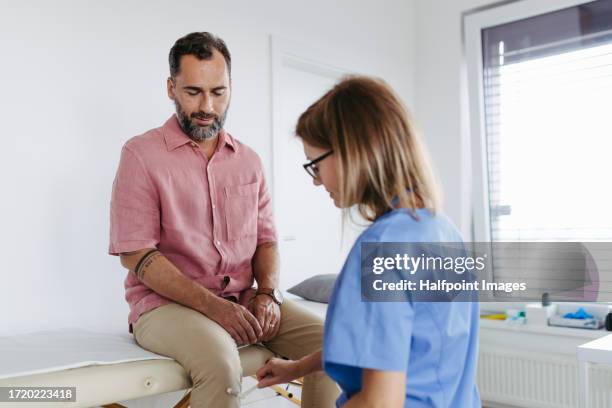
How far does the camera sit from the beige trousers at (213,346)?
155cm

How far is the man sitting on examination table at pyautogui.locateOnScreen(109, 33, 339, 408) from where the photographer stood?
1743 millimetres

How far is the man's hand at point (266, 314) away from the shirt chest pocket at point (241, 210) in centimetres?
23

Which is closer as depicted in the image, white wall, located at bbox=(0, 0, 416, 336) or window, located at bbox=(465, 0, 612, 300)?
white wall, located at bbox=(0, 0, 416, 336)

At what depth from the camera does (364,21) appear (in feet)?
11.9

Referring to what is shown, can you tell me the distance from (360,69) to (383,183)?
266 centimetres

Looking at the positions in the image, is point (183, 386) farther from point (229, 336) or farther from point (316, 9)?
point (316, 9)

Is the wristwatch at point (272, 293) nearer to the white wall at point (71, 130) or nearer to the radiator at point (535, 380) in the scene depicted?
the white wall at point (71, 130)

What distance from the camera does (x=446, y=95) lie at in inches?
151

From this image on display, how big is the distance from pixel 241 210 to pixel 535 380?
2028 millimetres

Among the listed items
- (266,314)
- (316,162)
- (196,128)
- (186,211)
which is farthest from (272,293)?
(316,162)

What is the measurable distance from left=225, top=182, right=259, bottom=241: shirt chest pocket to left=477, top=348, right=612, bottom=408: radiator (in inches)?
75.2

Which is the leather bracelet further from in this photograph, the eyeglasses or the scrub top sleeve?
the scrub top sleeve

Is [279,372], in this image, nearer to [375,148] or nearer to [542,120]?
[375,148]

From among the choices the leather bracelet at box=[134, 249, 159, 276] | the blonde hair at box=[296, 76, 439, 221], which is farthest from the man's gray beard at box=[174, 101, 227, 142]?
the blonde hair at box=[296, 76, 439, 221]
